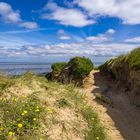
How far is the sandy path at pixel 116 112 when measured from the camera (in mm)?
11039

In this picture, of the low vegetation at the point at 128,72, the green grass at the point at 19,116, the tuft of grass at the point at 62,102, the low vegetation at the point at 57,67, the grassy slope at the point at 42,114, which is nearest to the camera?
the green grass at the point at 19,116

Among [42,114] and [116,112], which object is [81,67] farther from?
[42,114]

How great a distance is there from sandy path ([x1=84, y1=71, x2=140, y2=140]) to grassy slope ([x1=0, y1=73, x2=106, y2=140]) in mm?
1083

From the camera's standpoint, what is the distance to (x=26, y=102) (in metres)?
9.16

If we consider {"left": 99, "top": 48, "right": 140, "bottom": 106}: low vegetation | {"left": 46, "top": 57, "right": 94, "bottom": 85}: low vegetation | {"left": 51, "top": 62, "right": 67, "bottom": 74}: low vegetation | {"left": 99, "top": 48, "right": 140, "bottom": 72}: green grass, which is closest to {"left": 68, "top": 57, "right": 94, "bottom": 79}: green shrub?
{"left": 46, "top": 57, "right": 94, "bottom": 85}: low vegetation

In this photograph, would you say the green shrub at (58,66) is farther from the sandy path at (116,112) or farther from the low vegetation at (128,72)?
the sandy path at (116,112)

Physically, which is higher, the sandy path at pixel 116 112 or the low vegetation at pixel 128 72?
the low vegetation at pixel 128 72

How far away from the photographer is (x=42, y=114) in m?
8.84

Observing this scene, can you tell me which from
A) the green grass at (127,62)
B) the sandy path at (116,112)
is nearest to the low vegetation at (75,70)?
the sandy path at (116,112)

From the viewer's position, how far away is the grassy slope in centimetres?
802

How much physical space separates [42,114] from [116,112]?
552 cm

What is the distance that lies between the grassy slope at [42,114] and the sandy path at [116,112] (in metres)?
1.08

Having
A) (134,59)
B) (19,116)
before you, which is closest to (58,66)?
(134,59)

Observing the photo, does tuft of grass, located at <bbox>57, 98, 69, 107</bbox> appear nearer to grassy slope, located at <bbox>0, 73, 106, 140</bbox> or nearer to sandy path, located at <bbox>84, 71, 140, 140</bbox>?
grassy slope, located at <bbox>0, 73, 106, 140</bbox>
